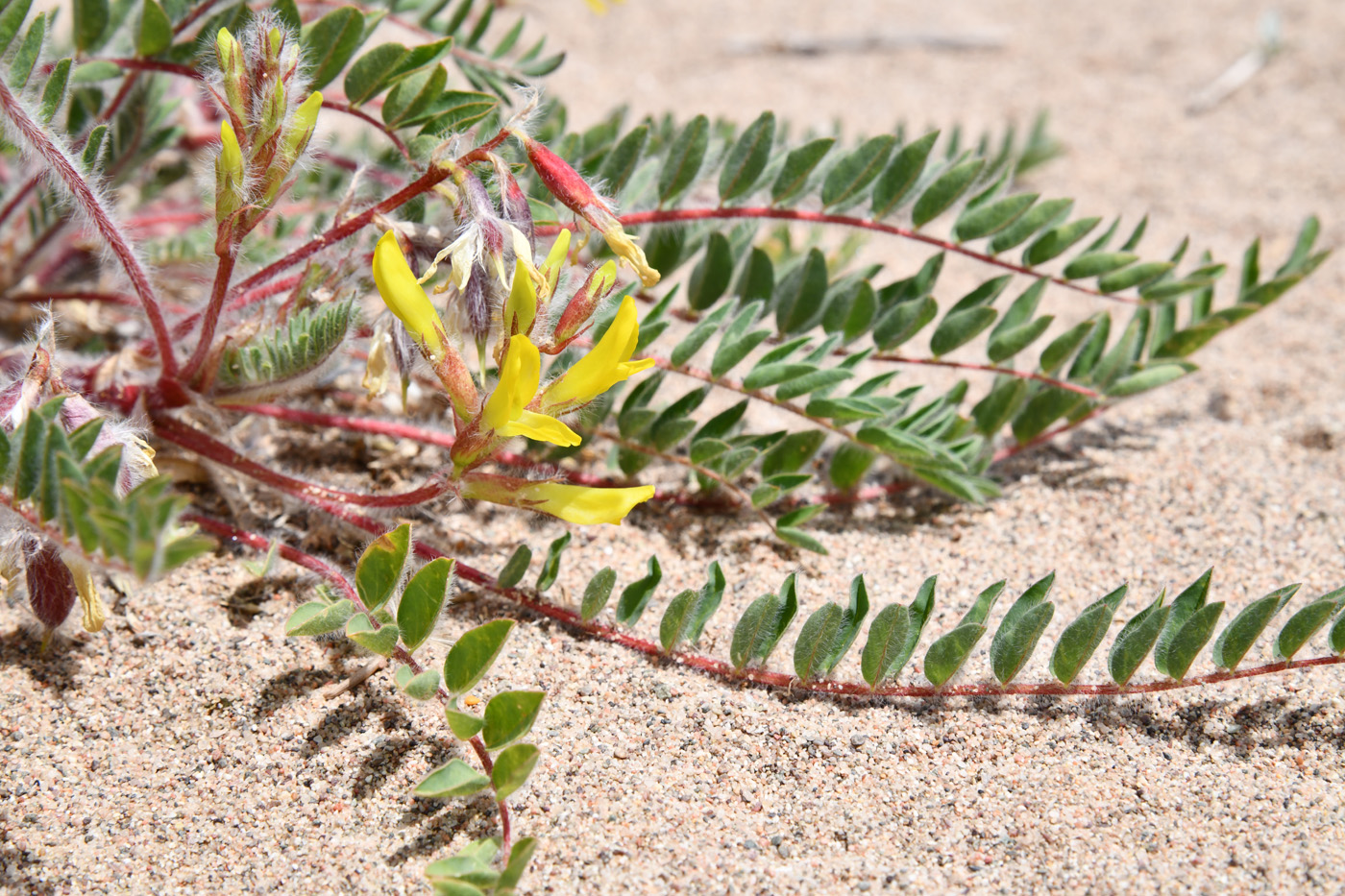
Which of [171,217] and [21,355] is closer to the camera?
[21,355]

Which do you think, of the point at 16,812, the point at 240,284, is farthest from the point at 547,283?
the point at 16,812

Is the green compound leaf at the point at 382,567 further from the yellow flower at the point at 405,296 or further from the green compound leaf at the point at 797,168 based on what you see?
the green compound leaf at the point at 797,168

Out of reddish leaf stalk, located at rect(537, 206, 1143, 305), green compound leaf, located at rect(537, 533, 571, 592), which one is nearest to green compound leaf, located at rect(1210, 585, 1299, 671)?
reddish leaf stalk, located at rect(537, 206, 1143, 305)

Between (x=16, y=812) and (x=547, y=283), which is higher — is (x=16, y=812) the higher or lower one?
the lower one

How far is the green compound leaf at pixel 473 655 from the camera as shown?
49.5 inches

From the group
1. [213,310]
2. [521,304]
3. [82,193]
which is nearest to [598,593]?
[521,304]

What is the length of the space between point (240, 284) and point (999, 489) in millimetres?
1317

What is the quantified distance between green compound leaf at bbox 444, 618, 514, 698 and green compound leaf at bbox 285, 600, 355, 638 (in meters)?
0.16

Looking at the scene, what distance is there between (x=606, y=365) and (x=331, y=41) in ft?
2.85

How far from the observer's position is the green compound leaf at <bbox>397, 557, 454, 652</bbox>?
1324mm

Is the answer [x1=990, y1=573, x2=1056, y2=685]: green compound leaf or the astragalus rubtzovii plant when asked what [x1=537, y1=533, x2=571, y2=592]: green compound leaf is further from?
[x1=990, y1=573, x2=1056, y2=685]: green compound leaf

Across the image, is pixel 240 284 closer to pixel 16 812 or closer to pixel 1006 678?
pixel 16 812

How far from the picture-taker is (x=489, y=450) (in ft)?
4.33

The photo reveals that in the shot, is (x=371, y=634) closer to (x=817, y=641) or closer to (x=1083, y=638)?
(x=817, y=641)
